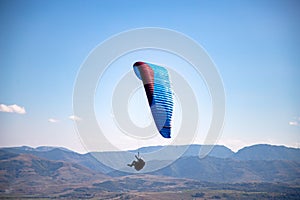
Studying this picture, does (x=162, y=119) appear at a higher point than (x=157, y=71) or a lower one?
lower

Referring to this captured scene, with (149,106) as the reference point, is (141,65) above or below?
above

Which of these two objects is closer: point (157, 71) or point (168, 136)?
point (168, 136)

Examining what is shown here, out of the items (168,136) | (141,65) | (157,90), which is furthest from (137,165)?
(141,65)

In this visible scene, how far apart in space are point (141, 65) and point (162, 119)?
5.18 meters

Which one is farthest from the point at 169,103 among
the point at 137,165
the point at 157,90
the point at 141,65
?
the point at 137,165

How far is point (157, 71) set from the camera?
97.1 ft

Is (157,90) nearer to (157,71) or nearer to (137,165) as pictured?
(157,71)

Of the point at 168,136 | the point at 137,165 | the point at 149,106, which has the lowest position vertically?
the point at 137,165

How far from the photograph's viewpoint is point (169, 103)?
28.7 metres

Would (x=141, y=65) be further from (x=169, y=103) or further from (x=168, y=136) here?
(x=168, y=136)

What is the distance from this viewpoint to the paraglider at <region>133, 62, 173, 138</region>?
2744cm

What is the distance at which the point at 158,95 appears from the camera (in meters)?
28.0

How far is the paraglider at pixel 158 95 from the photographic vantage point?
90.0ft

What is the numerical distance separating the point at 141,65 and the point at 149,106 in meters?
3.75
